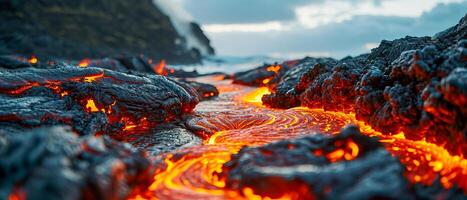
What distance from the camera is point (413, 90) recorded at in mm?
3230

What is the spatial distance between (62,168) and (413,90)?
2.83 m

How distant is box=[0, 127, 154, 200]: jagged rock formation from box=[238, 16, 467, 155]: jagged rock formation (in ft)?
6.94

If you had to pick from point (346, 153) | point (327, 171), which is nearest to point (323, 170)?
point (327, 171)

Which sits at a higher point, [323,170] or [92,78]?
[92,78]

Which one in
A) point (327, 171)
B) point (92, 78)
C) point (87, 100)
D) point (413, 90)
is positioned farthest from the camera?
point (92, 78)

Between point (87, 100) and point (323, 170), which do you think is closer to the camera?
point (323, 170)

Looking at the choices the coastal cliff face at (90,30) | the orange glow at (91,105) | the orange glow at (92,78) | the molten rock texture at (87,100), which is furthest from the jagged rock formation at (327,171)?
the coastal cliff face at (90,30)

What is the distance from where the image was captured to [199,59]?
156 feet

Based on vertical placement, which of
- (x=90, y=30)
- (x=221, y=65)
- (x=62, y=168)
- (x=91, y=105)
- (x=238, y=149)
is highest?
(x=90, y=30)

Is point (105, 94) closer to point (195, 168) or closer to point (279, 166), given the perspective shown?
point (195, 168)

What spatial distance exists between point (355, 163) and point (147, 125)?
114 inches

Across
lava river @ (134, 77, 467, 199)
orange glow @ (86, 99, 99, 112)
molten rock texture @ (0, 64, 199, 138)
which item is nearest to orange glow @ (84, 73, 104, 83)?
molten rock texture @ (0, 64, 199, 138)

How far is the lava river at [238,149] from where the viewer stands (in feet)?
7.93

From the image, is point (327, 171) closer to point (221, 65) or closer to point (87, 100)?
point (87, 100)
